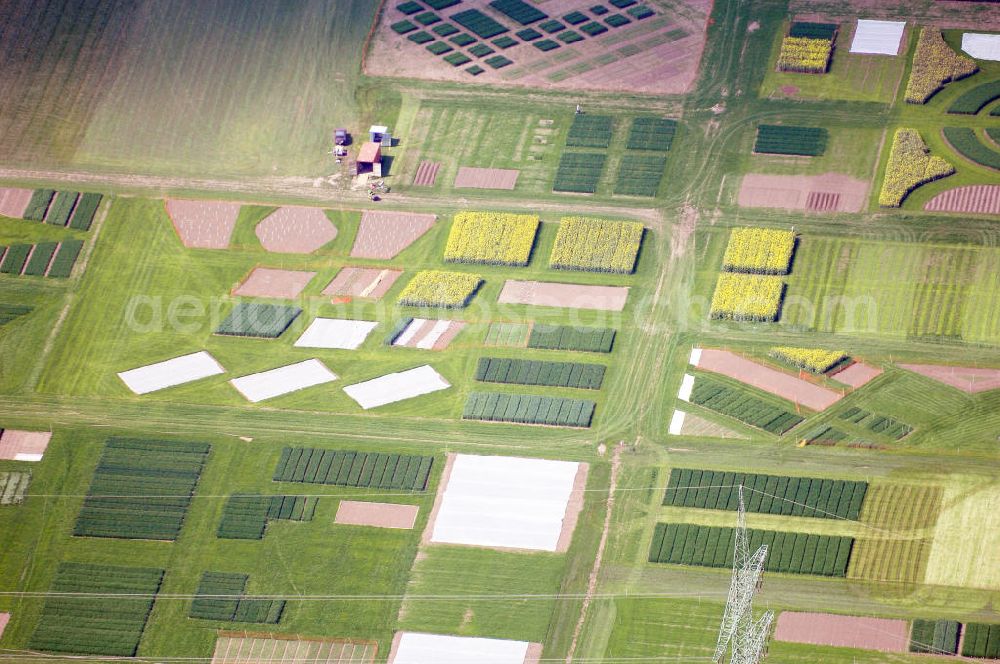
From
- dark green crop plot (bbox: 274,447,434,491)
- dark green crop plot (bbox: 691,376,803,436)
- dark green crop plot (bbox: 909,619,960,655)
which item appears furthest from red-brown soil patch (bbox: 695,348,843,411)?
dark green crop plot (bbox: 274,447,434,491)

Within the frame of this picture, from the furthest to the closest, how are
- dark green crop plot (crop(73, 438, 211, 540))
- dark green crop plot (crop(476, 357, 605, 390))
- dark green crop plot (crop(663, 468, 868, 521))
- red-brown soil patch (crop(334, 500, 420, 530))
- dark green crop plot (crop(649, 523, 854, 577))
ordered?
dark green crop plot (crop(476, 357, 605, 390)) < dark green crop plot (crop(73, 438, 211, 540)) < red-brown soil patch (crop(334, 500, 420, 530)) < dark green crop plot (crop(663, 468, 868, 521)) < dark green crop plot (crop(649, 523, 854, 577))

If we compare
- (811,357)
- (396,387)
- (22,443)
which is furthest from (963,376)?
(22,443)

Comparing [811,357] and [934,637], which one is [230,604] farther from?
[934,637]

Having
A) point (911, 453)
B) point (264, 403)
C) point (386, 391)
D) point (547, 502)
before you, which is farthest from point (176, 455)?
point (911, 453)

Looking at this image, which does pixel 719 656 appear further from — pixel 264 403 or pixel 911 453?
pixel 264 403

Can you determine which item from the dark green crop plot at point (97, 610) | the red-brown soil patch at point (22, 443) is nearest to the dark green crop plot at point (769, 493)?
the dark green crop plot at point (97, 610)

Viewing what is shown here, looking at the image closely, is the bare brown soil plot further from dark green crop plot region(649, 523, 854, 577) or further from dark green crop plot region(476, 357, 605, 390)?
dark green crop plot region(476, 357, 605, 390)
